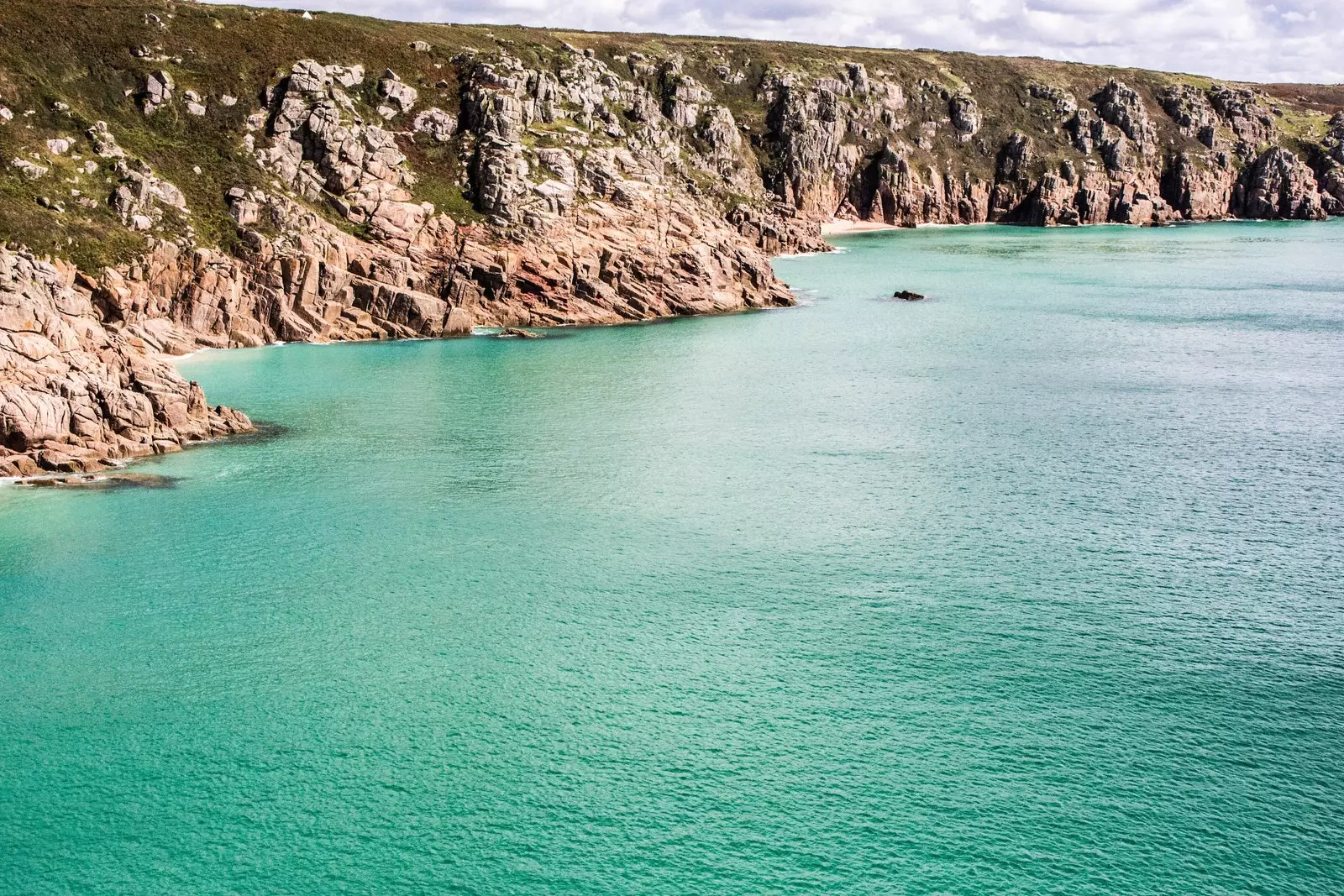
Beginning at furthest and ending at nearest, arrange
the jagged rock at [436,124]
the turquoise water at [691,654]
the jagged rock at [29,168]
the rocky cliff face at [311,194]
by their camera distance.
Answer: the jagged rock at [436,124] < the jagged rock at [29,168] < the rocky cliff face at [311,194] < the turquoise water at [691,654]

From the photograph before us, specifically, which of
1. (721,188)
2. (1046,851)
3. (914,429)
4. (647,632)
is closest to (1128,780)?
(1046,851)

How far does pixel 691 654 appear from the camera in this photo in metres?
38.2

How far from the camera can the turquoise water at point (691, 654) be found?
28.0m

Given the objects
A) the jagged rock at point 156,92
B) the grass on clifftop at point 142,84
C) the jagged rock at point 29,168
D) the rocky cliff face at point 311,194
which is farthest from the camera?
the jagged rock at point 156,92

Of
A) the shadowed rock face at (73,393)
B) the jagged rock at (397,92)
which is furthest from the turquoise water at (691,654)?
the jagged rock at (397,92)

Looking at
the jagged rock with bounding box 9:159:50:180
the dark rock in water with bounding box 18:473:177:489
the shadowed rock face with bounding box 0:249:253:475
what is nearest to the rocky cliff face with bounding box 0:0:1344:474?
the jagged rock with bounding box 9:159:50:180

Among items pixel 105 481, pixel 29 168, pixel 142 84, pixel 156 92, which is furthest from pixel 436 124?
pixel 105 481

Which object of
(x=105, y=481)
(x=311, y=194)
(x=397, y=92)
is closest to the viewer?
(x=105, y=481)

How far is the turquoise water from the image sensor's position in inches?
1102

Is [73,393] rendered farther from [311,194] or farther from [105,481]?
[311,194]

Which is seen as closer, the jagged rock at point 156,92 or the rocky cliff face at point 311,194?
the rocky cliff face at point 311,194

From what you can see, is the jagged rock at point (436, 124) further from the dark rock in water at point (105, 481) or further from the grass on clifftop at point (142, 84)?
the dark rock in water at point (105, 481)

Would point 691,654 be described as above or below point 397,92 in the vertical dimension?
below

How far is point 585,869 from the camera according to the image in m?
27.2
